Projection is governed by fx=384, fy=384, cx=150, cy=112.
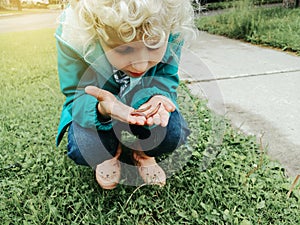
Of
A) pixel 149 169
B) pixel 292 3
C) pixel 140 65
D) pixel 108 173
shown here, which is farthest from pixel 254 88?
pixel 292 3

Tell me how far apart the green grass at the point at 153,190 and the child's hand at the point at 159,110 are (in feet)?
1.18

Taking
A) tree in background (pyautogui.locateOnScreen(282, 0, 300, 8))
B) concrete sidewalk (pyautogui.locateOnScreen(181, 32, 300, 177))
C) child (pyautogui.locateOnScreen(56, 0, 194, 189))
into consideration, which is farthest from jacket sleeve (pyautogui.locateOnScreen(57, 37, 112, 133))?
tree in background (pyautogui.locateOnScreen(282, 0, 300, 8))

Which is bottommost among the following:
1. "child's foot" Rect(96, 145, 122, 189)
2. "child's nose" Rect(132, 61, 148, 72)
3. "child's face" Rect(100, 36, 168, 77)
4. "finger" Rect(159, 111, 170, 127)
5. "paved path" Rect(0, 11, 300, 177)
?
"paved path" Rect(0, 11, 300, 177)

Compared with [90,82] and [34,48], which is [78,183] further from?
[34,48]

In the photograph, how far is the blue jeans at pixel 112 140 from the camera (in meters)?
1.37

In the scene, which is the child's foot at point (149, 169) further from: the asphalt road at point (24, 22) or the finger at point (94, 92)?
the asphalt road at point (24, 22)

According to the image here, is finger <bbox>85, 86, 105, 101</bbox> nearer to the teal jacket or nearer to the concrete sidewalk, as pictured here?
the teal jacket

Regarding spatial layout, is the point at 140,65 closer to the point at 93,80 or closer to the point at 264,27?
the point at 93,80

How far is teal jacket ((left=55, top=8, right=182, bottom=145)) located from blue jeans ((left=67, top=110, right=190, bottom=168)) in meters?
0.05

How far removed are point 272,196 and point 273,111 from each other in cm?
82

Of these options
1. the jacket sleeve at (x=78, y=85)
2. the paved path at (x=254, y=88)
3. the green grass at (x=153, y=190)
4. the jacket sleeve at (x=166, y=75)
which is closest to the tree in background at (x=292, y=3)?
the paved path at (x=254, y=88)

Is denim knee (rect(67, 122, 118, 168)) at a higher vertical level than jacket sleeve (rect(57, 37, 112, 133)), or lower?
lower

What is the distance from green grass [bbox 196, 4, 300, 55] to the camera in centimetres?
377

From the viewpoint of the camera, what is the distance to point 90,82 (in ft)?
4.56
